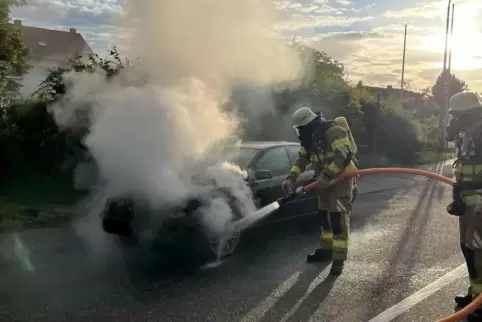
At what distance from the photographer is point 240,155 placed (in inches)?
275

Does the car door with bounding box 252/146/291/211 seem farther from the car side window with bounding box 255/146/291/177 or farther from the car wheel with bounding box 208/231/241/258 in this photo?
the car wheel with bounding box 208/231/241/258

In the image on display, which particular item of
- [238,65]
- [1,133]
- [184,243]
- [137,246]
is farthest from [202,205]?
[1,133]

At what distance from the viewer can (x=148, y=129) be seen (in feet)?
19.4

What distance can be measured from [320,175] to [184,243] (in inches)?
66.3

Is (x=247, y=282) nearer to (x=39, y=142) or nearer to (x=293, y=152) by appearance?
(x=293, y=152)

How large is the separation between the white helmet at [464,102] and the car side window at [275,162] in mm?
2969

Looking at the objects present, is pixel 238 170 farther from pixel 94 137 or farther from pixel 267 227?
pixel 94 137

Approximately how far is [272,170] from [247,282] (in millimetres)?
2162

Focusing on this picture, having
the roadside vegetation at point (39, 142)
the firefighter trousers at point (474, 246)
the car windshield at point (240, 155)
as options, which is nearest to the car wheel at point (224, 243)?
the car windshield at point (240, 155)

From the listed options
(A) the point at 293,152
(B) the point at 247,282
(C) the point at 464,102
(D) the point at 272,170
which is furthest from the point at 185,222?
(C) the point at 464,102

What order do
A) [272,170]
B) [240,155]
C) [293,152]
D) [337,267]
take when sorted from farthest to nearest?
[293,152] < [272,170] < [240,155] < [337,267]

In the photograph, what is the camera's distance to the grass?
8258 mm

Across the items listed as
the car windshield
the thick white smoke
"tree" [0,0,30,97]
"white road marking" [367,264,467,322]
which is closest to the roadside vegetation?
"tree" [0,0,30,97]

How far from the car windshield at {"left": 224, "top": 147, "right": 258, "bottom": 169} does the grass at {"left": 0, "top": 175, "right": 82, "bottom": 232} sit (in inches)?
127
